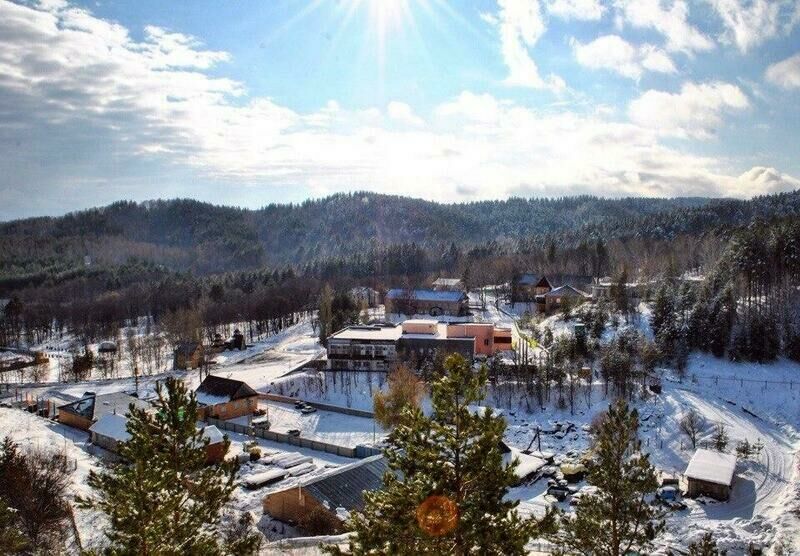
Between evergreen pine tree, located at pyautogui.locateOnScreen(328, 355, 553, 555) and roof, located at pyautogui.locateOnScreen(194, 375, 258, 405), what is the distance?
2763cm

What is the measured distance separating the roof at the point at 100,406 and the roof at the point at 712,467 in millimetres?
28252

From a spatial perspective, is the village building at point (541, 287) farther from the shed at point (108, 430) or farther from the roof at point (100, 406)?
the shed at point (108, 430)

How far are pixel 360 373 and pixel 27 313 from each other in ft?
201

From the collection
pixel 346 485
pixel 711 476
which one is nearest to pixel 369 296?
pixel 346 485

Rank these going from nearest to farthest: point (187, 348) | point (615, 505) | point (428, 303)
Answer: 1. point (615, 505)
2. point (187, 348)
3. point (428, 303)

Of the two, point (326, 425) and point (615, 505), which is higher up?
point (615, 505)

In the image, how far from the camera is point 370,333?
147 ft

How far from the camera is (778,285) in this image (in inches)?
1813

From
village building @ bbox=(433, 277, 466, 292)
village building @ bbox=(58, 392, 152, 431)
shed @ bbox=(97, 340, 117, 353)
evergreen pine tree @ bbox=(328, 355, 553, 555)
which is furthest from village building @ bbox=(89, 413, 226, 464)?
village building @ bbox=(433, 277, 466, 292)

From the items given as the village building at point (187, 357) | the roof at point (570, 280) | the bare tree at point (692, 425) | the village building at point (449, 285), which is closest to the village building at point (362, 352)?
the village building at point (187, 357)

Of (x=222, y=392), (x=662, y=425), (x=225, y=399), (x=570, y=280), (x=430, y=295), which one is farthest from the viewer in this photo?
(x=570, y=280)

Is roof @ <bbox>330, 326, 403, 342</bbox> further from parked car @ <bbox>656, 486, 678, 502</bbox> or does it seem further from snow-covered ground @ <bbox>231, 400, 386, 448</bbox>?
parked car @ <bbox>656, 486, 678, 502</bbox>

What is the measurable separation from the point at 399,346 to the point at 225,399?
1400cm

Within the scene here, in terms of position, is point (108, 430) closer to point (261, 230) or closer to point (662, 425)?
point (662, 425)
